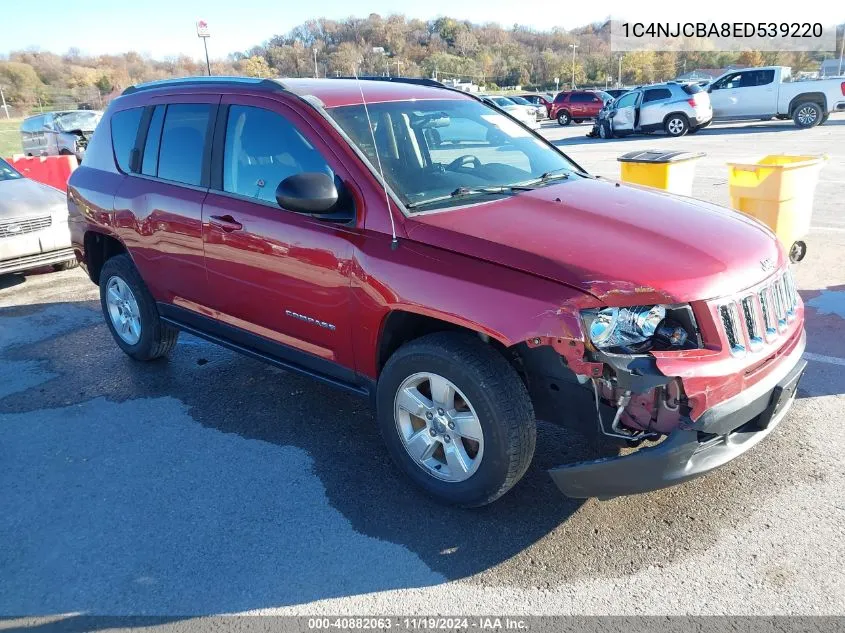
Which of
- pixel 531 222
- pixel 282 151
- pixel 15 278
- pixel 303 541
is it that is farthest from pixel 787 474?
pixel 15 278

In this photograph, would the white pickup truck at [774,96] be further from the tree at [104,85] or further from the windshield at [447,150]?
the tree at [104,85]

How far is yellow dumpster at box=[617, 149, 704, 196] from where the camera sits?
255 inches

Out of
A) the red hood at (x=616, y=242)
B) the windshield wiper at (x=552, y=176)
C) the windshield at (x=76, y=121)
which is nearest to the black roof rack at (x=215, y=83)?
the red hood at (x=616, y=242)

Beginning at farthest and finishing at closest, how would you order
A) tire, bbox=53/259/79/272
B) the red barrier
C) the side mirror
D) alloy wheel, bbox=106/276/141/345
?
the red barrier → tire, bbox=53/259/79/272 → alloy wheel, bbox=106/276/141/345 → the side mirror

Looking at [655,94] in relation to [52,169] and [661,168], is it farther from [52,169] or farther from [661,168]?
[52,169]

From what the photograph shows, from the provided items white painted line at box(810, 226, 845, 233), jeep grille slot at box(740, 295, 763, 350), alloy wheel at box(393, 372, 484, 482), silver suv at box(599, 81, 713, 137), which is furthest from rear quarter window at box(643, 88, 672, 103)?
alloy wheel at box(393, 372, 484, 482)

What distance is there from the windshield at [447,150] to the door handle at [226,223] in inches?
33.0

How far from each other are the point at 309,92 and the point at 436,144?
0.78m

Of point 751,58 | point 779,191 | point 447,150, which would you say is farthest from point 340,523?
point 751,58

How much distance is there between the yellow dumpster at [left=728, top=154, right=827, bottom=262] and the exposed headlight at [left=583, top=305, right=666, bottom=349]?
4.21 metres

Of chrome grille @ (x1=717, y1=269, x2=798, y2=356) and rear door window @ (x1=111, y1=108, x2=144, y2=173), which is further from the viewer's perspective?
rear door window @ (x1=111, y1=108, x2=144, y2=173)

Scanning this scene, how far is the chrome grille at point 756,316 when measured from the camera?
108 inches

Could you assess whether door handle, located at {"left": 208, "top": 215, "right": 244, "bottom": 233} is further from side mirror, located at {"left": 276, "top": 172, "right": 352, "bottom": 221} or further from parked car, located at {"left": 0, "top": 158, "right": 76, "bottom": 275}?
parked car, located at {"left": 0, "top": 158, "right": 76, "bottom": 275}

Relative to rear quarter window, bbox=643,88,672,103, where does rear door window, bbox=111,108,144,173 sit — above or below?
above
